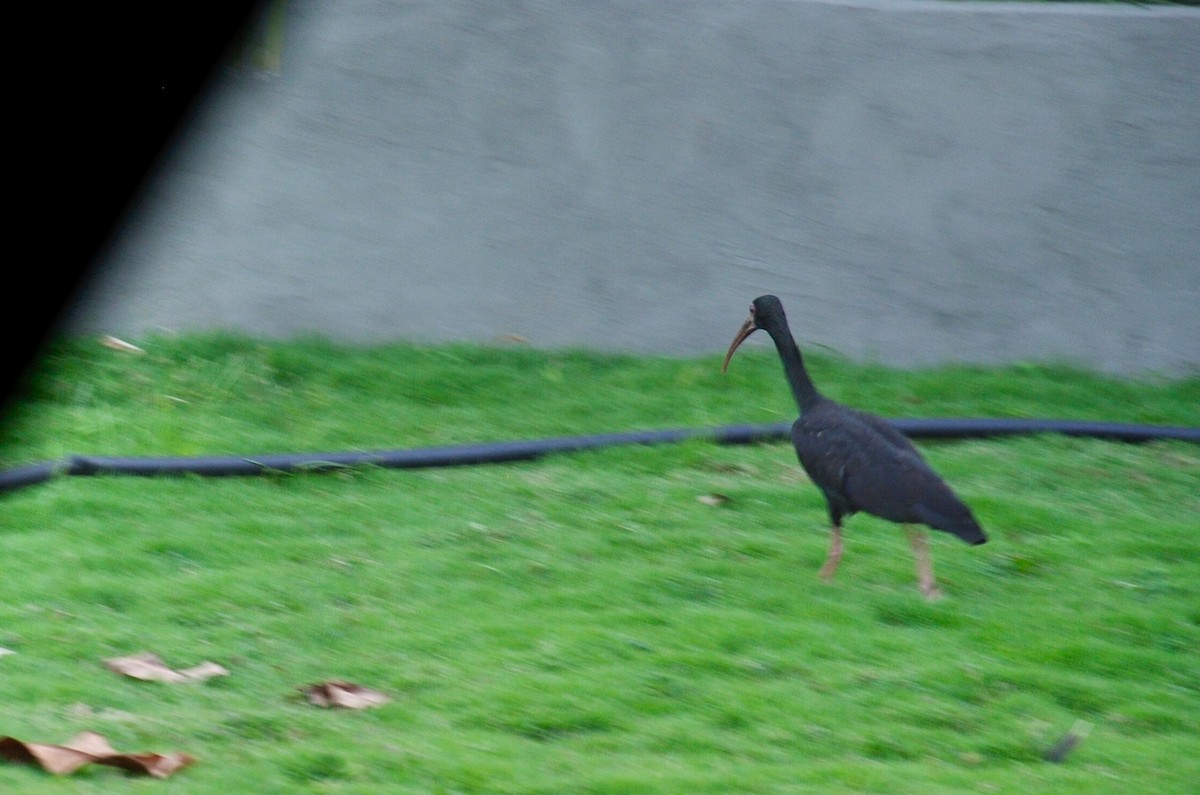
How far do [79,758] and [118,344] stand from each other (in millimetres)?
4508

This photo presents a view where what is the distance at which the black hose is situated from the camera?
655 centimetres

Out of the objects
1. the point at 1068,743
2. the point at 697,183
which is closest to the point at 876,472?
the point at 1068,743

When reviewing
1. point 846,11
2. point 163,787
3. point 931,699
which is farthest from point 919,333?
point 163,787

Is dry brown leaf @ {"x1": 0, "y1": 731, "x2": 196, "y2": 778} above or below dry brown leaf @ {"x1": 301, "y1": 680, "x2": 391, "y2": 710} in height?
above

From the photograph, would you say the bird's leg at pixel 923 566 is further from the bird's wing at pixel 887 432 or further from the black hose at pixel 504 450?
the black hose at pixel 504 450

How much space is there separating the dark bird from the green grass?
22 centimetres

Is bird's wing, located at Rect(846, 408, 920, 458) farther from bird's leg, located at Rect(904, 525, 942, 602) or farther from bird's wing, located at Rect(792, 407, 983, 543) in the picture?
bird's leg, located at Rect(904, 525, 942, 602)

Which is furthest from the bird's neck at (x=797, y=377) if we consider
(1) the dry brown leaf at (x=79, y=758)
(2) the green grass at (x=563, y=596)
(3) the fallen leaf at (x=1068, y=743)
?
(1) the dry brown leaf at (x=79, y=758)

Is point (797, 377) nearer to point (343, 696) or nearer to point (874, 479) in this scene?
point (874, 479)

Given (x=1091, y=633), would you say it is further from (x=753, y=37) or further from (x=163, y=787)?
(x=753, y=37)

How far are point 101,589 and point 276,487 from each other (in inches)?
54.7

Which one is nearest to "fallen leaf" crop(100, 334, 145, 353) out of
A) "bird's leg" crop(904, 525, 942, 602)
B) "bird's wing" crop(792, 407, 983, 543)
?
"bird's wing" crop(792, 407, 983, 543)

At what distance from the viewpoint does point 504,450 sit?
7117 millimetres

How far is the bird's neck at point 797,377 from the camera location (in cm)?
626
